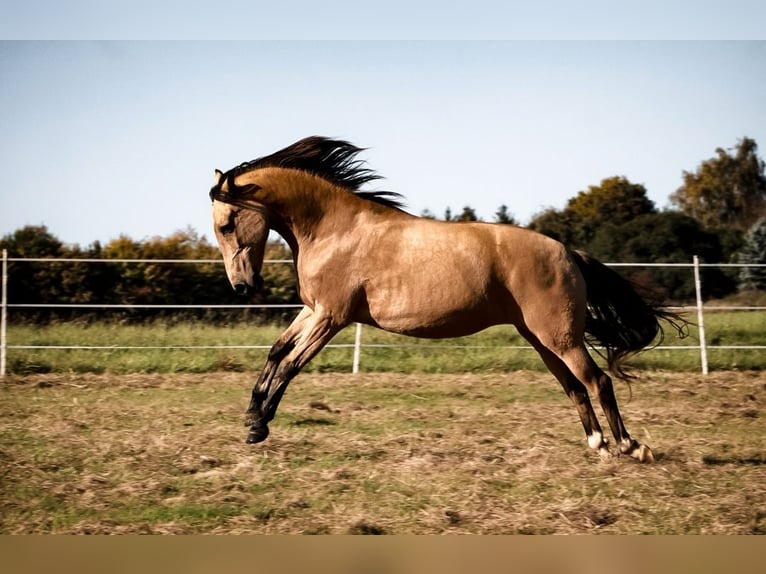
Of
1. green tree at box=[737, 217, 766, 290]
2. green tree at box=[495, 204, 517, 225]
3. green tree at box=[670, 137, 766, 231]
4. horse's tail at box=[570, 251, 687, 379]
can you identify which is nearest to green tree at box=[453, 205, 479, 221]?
green tree at box=[495, 204, 517, 225]

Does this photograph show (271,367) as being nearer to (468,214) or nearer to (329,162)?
(329,162)

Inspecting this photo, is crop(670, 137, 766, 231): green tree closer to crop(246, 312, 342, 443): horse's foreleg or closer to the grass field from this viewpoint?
the grass field

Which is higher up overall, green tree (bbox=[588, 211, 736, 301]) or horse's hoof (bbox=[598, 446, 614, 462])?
green tree (bbox=[588, 211, 736, 301])

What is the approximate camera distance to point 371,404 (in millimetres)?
5895

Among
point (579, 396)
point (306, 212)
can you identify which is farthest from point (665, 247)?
point (306, 212)

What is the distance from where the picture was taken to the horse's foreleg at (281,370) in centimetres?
408

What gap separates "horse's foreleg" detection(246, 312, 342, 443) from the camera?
161 inches

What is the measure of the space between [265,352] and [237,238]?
4042mm

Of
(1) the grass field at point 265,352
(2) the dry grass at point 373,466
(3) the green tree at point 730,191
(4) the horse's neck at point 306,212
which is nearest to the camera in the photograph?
(2) the dry grass at point 373,466

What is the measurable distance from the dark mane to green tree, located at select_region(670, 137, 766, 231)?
1360 cm

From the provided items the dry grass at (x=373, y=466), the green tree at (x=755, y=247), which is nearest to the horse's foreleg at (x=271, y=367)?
the dry grass at (x=373, y=466)

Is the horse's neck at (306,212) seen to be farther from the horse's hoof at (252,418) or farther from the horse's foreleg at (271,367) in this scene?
the horse's hoof at (252,418)

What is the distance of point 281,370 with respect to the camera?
4.12 meters

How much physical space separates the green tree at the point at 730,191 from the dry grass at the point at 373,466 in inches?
462
